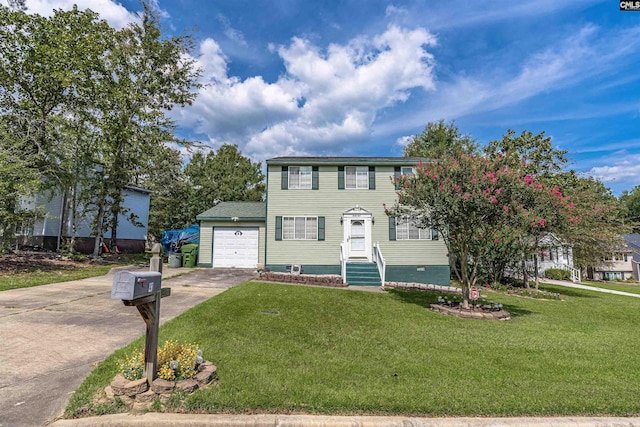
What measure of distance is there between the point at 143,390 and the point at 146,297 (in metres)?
0.92

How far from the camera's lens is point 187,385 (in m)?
3.32

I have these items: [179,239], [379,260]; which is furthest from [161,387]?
[179,239]

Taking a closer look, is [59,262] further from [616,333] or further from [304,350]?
[616,333]

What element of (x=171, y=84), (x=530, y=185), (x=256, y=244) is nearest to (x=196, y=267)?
(x=256, y=244)

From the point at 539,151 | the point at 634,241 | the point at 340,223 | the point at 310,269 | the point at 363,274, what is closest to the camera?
the point at 363,274

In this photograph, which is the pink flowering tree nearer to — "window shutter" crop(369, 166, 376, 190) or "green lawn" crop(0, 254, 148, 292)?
"window shutter" crop(369, 166, 376, 190)

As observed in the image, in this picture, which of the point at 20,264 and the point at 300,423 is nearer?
the point at 300,423

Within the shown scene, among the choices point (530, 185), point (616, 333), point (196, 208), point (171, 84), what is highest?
point (171, 84)

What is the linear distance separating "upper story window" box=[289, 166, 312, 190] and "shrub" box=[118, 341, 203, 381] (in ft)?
39.9

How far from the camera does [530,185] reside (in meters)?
7.63

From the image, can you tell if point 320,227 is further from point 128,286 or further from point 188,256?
point 128,286

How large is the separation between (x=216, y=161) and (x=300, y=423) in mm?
37059

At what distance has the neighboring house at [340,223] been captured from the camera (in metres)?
15.0

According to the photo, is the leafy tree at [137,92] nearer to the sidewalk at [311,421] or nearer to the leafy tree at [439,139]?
the sidewalk at [311,421]
